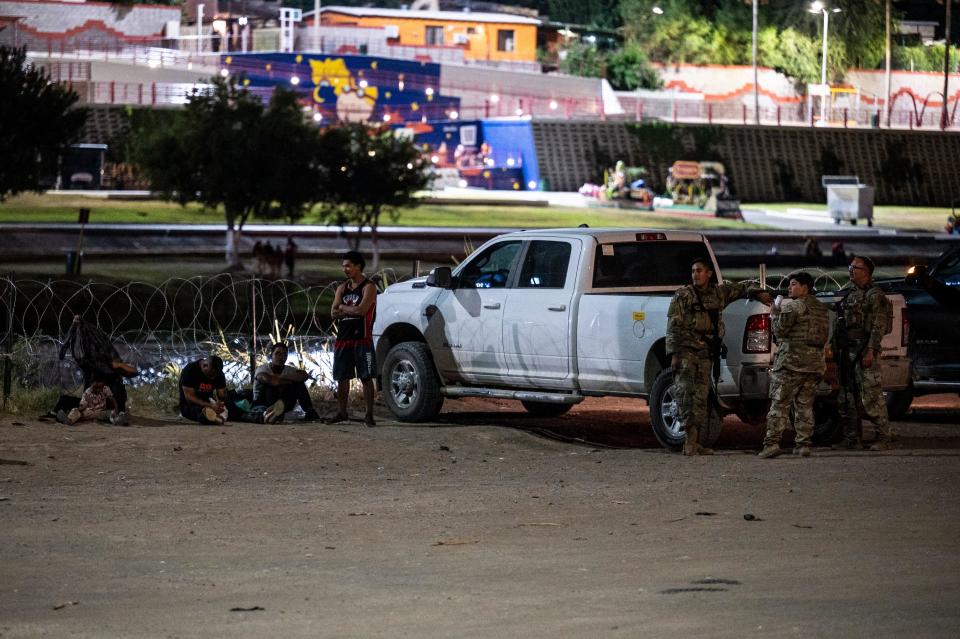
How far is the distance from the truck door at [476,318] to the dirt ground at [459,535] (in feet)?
2.24

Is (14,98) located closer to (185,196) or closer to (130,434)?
(185,196)

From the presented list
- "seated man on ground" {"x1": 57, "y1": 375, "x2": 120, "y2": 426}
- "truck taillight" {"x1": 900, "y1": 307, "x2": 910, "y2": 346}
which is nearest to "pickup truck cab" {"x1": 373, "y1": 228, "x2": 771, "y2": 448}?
"truck taillight" {"x1": 900, "y1": 307, "x2": 910, "y2": 346}

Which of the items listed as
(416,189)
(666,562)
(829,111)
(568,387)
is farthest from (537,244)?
(829,111)

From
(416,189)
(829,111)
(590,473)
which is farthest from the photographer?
(829,111)

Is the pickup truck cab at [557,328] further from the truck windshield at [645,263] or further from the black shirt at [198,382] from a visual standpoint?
the black shirt at [198,382]

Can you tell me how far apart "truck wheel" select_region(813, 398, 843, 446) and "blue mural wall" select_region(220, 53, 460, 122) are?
215 ft

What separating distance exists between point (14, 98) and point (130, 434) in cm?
3042

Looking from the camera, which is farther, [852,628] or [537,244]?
[537,244]

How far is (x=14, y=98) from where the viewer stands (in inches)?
1646

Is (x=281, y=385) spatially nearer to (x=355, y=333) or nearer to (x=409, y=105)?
(x=355, y=333)

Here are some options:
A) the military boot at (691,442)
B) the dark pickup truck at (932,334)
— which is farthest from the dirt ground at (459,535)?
the dark pickup truck at (932,334)

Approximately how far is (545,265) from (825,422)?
2896mm

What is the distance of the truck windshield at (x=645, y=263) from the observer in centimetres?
1391

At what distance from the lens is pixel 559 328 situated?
544 inches
